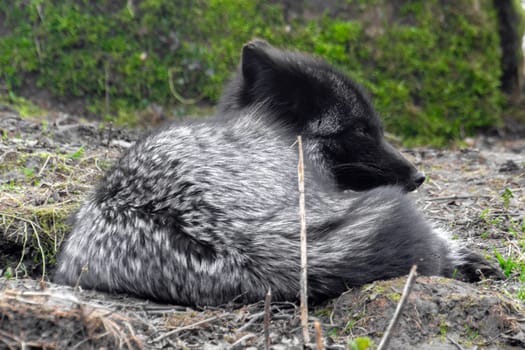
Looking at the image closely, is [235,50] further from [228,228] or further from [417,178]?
[228,228]

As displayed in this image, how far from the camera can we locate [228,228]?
331 centimetres

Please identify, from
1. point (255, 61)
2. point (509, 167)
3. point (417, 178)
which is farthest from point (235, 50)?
point (417, 178)

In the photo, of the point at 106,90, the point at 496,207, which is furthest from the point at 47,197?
the point at 106,90

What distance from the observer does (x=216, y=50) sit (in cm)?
948

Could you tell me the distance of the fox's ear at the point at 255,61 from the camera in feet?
15.1

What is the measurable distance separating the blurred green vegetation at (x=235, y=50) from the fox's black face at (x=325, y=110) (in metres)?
4.02

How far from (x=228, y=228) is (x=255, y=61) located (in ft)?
5.74

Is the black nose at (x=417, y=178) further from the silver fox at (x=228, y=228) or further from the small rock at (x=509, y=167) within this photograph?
the small rock at (x=509, y=167)

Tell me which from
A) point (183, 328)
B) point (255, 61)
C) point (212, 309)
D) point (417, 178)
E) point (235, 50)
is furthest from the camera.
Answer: point (235, 50)

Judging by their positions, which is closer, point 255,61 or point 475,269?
point 475,269

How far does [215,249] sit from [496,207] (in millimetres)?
3297

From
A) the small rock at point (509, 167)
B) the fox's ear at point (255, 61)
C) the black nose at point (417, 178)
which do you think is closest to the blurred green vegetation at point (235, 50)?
the small rock at point (509, 167)

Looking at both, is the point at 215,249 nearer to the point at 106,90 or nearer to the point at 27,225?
the point at 27,225

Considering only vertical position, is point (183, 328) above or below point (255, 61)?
below
